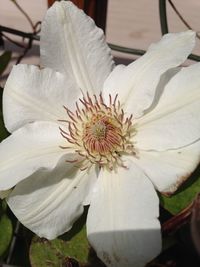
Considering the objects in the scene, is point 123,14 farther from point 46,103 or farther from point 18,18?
point 46,103

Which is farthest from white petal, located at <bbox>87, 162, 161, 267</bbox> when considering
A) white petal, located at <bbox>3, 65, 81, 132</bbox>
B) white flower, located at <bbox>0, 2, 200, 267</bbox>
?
white petal, located at <bbox>3, 65, 81, 132</bbox>

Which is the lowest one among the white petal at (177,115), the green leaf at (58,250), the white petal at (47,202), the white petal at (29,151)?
the green leaf at (58,250)

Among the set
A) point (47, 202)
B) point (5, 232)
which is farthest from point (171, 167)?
point (5, 232)

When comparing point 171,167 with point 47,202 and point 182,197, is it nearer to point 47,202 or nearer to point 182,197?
point 182,197

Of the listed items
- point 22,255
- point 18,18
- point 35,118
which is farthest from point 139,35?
point 35,118

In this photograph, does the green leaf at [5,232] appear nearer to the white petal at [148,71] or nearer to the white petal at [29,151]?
the white petal at [29,151]

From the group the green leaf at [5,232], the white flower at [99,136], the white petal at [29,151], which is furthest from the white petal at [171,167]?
the green leaf at [5,232]
